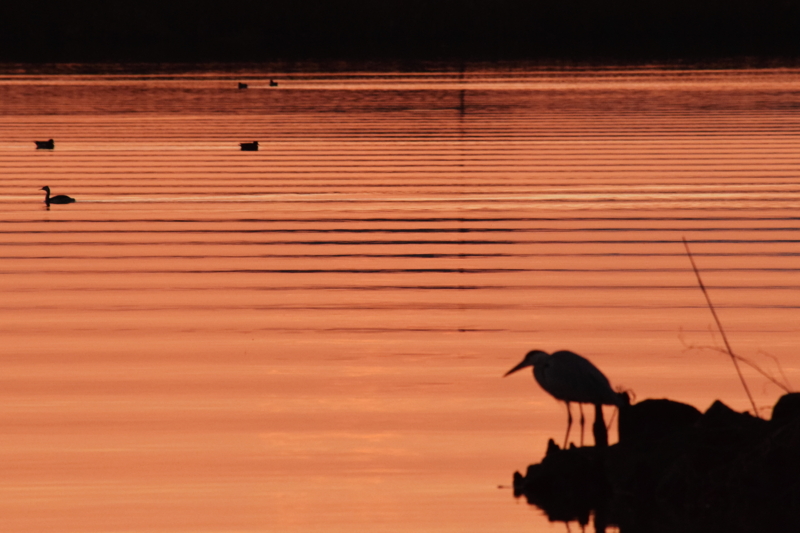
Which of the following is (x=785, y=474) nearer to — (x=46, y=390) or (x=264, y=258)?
(x=46, y=390)

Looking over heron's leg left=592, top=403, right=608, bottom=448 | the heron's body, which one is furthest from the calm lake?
the heron's body

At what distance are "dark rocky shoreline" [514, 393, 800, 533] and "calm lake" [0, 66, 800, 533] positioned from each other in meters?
0.30

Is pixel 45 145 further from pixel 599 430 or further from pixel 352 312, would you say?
pixel 599 430

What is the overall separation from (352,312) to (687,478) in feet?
19.2

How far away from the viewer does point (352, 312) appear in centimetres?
1389

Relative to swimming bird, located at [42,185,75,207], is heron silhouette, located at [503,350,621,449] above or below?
above

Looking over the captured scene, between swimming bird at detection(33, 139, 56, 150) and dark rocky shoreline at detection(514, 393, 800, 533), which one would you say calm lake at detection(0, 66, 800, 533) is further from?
swimming bird at detection(33, 139, 56, 150)

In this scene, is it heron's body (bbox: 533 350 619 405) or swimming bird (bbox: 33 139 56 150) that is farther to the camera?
swimming bird (bbox: 33 139 56 150)

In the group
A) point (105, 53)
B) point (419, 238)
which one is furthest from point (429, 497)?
point (105, 53)

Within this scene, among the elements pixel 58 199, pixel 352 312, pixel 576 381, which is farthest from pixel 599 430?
pixel 58 199

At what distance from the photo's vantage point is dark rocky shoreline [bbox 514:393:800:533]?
8.16 meters

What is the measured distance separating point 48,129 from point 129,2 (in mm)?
56387

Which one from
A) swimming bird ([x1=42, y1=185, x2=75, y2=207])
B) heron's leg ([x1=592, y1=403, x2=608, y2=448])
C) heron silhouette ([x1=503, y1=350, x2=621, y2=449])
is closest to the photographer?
heron silhouette ([x1=503, y1=350, x2=621, y2=449])

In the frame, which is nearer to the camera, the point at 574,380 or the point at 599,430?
the point at 574,380
